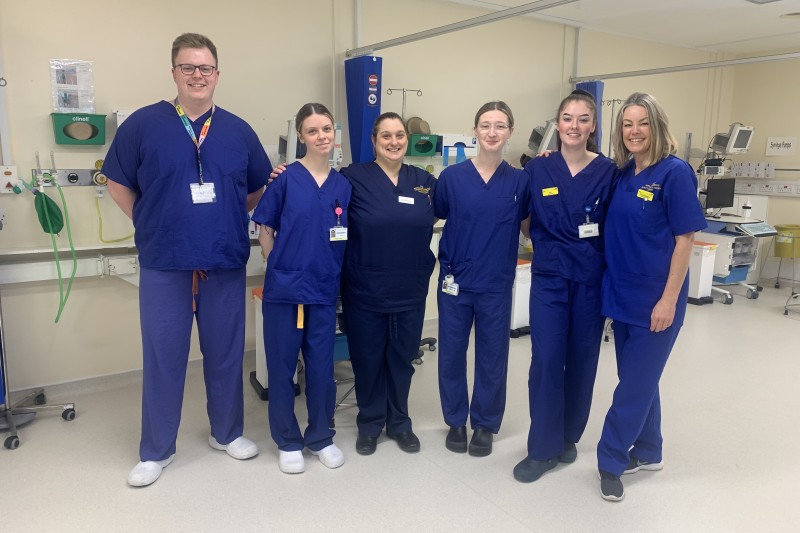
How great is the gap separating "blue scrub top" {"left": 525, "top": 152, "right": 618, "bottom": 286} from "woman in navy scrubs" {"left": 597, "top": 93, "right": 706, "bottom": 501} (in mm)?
63

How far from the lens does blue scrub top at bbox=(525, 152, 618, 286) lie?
90.4 inches

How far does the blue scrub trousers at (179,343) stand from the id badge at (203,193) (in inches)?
11.7

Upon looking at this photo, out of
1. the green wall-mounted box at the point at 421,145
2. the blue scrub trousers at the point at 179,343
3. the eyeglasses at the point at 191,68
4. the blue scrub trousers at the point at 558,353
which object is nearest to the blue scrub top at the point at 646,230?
the blue scrub trousers at the point at 558,353

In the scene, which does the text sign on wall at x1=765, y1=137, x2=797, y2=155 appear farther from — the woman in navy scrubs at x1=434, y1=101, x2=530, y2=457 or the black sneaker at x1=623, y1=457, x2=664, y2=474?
the woman in navy scrubs at x1=434, y1=101, x2=530, y2=457

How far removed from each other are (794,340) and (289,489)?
4020mm

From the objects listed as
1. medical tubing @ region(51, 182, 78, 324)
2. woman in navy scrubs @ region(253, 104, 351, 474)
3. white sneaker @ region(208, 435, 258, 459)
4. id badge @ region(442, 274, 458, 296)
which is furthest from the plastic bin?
medical tubing @ region(51, 182, 78, 324)

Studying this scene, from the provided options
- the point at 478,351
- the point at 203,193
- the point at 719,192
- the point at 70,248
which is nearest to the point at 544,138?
the point at 719,192

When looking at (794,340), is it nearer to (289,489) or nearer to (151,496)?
(289,489)

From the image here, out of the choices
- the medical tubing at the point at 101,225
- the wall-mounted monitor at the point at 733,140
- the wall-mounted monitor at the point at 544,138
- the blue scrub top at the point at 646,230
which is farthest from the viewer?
the wall-mounted monitor at the point at 733,140

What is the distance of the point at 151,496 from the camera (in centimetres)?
230

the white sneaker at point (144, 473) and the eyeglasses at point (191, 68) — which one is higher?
the eyeglasses at point (191, 68)

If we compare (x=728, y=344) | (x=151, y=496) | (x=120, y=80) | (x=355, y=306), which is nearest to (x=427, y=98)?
(x=120, y=80)

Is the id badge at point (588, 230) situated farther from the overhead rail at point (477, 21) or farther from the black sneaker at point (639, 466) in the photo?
the black sneaker at point (639, 466)

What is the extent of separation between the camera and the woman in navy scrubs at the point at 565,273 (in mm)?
2293
